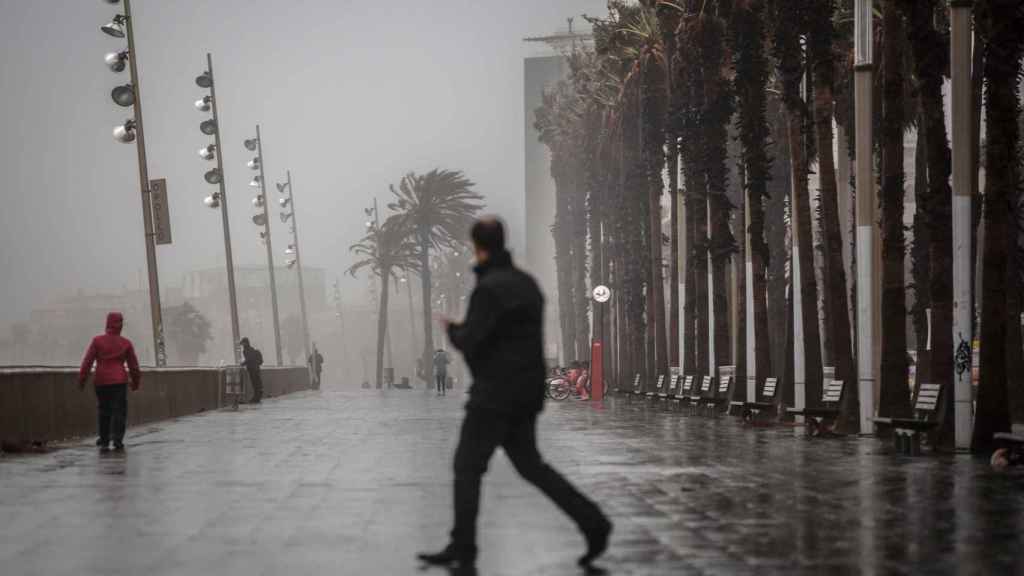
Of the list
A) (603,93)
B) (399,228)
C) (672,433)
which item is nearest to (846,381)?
(672,433)

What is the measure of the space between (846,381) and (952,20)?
345 inches

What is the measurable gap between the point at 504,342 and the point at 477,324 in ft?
0.67

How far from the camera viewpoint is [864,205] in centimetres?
2800

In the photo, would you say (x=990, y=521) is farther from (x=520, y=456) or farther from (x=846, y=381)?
(x=846, y=381)

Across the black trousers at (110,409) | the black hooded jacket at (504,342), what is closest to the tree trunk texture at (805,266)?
the black trousers at (110,409)

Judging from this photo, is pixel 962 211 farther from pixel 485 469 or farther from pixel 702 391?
pixel 702 391

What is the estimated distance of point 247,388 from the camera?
52875mm

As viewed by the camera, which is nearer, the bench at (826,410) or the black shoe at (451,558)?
the black shoe at (451,558)

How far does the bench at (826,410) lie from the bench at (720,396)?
8.75 m

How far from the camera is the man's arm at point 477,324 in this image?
945cm

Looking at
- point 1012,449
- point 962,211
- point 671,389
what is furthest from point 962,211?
Result: point 671,389

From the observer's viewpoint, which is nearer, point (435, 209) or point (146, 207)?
point (146, 207)

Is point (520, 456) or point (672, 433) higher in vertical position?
point (520, 456)

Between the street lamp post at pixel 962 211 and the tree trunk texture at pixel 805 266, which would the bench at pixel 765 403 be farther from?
the street lamp post at pixel 962 211
